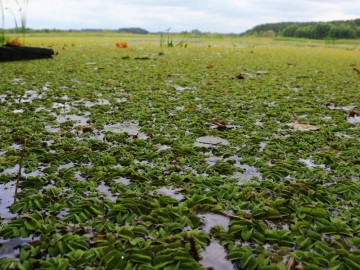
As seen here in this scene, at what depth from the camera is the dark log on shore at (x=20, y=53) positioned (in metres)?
5.88

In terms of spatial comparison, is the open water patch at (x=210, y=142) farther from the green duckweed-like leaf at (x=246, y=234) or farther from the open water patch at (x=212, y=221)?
the green duckweed-like leaf at (x=246, y=234)

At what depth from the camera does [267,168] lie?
1711mm

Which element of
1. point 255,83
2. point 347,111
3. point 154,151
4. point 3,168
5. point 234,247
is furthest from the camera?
point 255,83

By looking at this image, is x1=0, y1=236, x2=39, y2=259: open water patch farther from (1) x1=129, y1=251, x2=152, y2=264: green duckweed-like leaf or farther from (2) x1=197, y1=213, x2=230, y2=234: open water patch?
(2) x1=197, y1=213, x2=230, y2=234: open water patch

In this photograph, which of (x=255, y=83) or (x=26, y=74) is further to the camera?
(x=26, y=74)

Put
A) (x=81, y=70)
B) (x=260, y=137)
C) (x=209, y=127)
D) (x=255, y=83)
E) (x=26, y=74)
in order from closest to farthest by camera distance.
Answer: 1. (x=260, y=137)
2. (x=209, y=127)
3. (x=255, y=83)
4. (x=26, y=74)
5. (x=81, y=70)

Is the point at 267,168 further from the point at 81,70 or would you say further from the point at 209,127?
the point at 81,70

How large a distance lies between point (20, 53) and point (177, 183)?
17.7ft

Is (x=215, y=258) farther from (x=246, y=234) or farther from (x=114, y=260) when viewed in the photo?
(x=114, y=260)

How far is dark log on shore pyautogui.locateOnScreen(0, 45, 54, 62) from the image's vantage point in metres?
5.88

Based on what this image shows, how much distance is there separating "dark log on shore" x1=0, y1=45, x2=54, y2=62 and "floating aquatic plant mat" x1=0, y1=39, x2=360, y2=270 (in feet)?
10.2

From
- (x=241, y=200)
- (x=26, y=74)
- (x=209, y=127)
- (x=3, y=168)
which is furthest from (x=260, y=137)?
(x=26, y=74)

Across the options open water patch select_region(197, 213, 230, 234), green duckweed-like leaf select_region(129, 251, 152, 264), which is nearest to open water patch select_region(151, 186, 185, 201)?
open water patch select_region(197, 213, 230, 234)

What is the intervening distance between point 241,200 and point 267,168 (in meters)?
0.36
